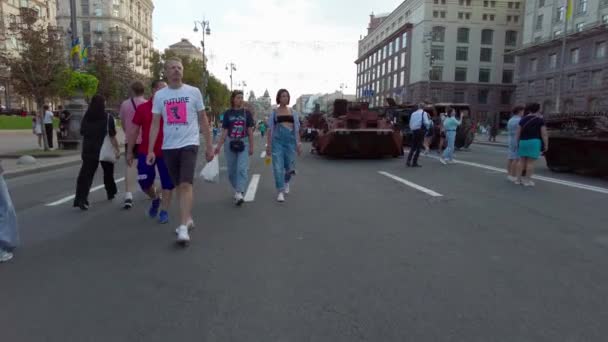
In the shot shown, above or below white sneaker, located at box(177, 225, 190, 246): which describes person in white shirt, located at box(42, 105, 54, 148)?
above

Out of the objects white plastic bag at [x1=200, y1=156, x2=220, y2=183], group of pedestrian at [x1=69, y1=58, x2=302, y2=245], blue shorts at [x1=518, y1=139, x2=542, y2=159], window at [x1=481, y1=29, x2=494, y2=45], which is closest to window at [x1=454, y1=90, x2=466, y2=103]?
window at [x1=481, y1=29, x2=494, y2=45]

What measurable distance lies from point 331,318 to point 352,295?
406 mm

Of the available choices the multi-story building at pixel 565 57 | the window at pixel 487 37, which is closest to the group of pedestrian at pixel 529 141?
the multi-story building at pixel 565 57

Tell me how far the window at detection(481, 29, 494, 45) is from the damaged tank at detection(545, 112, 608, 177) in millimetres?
59677

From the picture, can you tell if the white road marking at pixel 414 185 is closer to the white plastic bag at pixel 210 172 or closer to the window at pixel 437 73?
the white plastic bag at pixel 210 172

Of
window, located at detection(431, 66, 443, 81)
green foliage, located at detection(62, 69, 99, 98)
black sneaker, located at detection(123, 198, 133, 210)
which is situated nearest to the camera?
black sneaker, located at detection(123, 198, 133, 210)

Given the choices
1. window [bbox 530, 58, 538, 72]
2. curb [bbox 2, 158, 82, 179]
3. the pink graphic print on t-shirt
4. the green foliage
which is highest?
window [bbox 530, 58, 538, 72]

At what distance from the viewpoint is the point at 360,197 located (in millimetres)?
7109

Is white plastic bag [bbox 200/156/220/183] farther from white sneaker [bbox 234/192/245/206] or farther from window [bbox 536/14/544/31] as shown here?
window [bbox 536/14/544/31]

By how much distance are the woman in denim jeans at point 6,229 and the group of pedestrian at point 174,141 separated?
137 centimetres

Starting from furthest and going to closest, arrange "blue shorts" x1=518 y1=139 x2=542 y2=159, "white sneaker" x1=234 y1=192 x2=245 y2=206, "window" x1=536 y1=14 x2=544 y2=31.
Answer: "window" x1=536 y1=14 x2=544 y2=31
"blue shorts" x1=518 y1=139 x2=542 y2=159
"white sneaker" x1=234 y1=192 x2=245 y2=206

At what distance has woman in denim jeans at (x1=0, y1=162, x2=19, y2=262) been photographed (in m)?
3.98

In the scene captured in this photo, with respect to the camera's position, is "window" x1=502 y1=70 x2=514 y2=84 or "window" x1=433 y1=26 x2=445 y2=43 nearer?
"window" x1=433 y1=26 x2=445 y2=43

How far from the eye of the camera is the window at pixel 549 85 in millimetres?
45997
